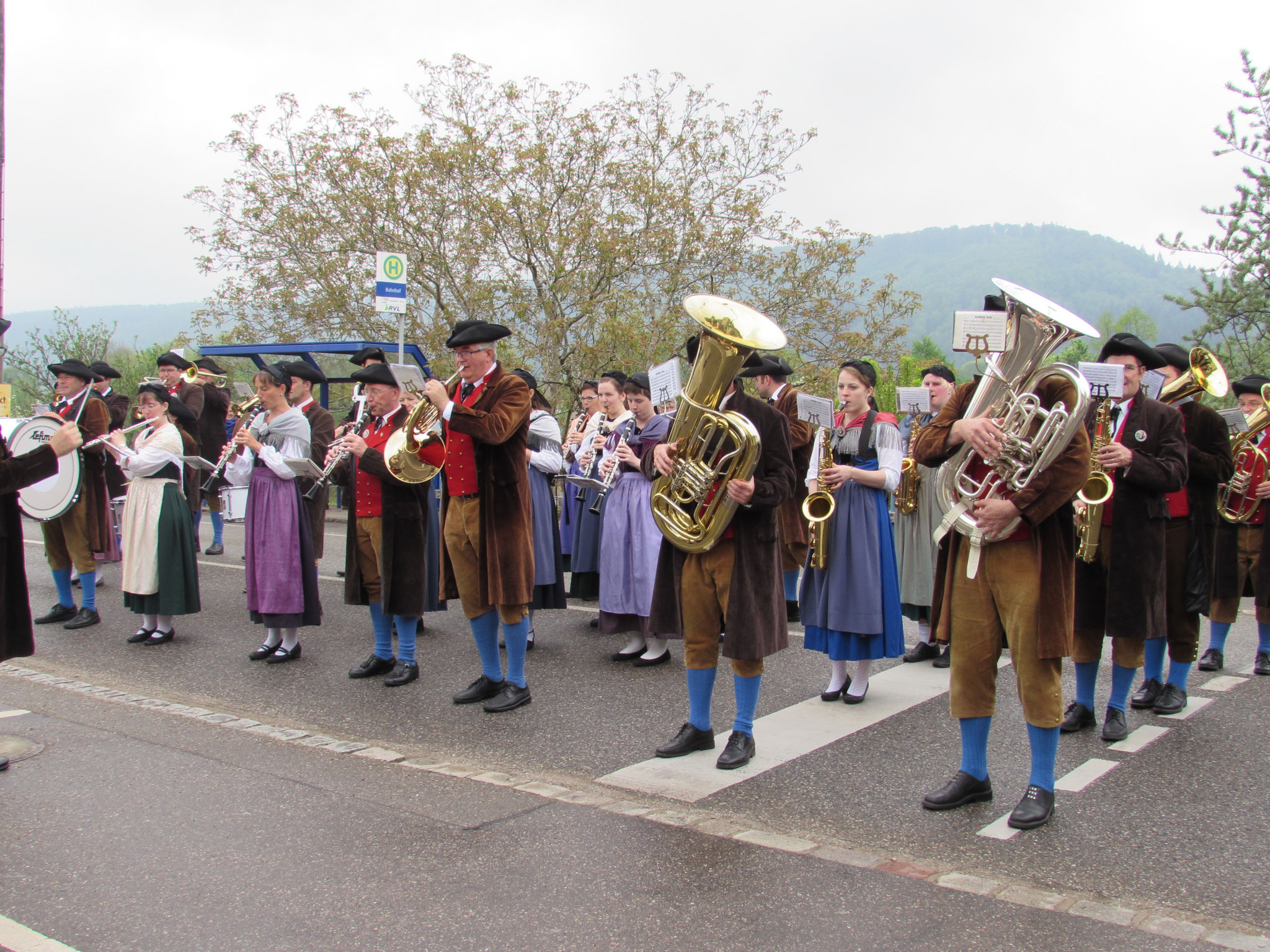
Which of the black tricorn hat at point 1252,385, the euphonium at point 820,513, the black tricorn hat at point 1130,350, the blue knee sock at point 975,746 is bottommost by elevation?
the blue knee sock at point 975,746

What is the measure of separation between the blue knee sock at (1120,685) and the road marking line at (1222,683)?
1417 millimetres

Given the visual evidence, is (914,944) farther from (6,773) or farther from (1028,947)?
(6,773)

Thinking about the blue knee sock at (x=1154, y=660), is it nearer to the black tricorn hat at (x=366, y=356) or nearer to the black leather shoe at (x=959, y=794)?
the black leather shoe at (x=959, y=794)

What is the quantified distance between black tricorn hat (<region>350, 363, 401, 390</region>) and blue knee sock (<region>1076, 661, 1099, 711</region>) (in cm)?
458

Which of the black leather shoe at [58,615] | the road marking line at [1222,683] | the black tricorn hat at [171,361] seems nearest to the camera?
the road marking line at [1222,683]

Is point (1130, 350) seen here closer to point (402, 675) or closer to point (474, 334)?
point (474, 334)

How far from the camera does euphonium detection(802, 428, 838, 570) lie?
5.91 metres

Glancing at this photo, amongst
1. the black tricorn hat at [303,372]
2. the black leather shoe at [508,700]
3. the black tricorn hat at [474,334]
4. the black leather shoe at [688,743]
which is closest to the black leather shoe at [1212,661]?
the black leather shoe at [688,743]

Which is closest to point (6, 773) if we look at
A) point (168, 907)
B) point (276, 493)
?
point (168, 907)

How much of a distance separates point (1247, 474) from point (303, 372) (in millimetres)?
6940

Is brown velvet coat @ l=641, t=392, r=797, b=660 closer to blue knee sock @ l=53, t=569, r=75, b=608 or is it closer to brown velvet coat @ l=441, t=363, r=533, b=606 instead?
brown velvet coat @ l=441, t=363, r=533, b=606

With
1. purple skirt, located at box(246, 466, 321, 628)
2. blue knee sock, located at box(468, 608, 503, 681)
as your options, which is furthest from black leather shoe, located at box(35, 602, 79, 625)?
blue knee sock, located at box(468, 608, 503, 681)

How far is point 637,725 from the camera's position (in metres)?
5.52

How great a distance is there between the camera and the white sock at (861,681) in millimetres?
5980
